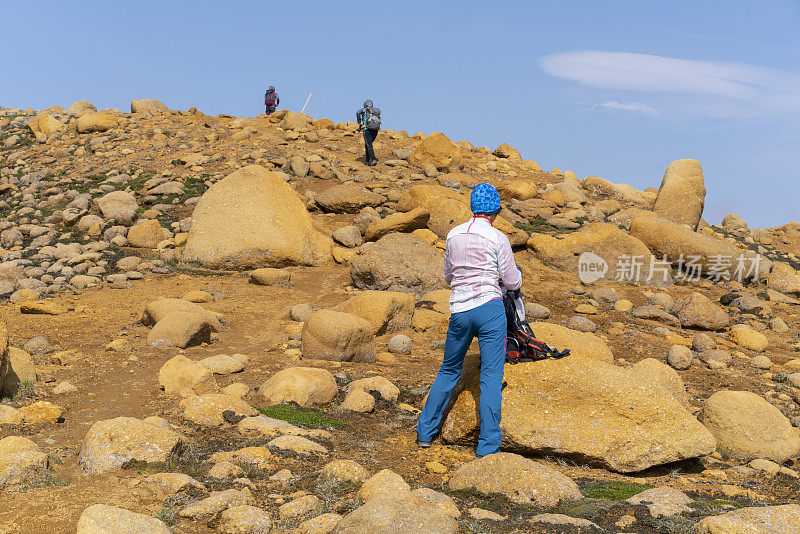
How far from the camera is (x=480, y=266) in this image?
521cm

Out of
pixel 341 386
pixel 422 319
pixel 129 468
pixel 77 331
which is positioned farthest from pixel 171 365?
pixel 422 319

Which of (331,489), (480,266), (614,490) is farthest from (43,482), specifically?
(614,490)

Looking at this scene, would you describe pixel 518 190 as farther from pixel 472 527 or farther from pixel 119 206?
pixel 472 527

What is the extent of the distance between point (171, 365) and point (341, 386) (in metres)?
1.71

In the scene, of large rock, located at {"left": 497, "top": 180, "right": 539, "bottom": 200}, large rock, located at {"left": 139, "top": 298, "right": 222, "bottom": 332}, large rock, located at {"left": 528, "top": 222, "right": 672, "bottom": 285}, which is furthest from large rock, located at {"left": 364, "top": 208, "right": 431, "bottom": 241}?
large rock, located at {"left": 139, "top": 298, "right": 222, "bottom": 332}

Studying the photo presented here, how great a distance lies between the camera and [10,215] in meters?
16.9

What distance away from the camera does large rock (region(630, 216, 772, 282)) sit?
14.1 meters

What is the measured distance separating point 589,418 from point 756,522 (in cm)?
179

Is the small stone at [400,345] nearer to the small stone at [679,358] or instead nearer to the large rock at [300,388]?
the large rock at [300,388]

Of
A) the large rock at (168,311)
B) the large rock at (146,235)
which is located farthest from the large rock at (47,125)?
the large rock at (168,311)

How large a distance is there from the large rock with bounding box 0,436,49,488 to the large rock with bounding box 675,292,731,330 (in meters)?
9.80

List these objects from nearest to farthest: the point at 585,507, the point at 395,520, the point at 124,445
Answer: the point at 395,520 → the point at 585,507 → the point at 124,445

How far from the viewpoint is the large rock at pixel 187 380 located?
6332 mm

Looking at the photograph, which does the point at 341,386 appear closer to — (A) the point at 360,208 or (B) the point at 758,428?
(B) the point at 758,428
